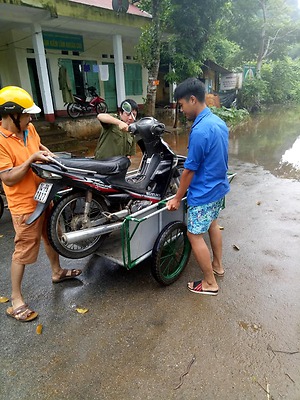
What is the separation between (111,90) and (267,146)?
750 centimetres

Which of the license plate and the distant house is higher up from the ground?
the distant house

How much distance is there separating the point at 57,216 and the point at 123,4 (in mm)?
9531

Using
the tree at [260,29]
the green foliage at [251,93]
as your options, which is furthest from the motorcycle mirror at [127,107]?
the tree at [260,29]

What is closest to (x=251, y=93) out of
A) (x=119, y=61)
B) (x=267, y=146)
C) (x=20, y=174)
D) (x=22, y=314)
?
(x=119, y=61)

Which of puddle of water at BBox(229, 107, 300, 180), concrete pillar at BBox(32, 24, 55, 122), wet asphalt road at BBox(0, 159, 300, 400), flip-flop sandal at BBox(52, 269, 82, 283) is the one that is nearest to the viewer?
wet asphalt road at BBox(0, 159, 300, 400)

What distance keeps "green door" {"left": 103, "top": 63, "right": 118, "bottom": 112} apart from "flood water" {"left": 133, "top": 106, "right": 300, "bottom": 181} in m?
3.70

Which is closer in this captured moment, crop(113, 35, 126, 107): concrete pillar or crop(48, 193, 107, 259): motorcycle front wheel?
crop(48, 193, 107, 259): motorcycle front wheel

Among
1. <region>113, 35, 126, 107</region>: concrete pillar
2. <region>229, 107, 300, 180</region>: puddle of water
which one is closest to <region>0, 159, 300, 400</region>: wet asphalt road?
<region>229, 107, 300, 180</region>: puddle of water

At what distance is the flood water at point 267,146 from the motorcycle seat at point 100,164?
4.70 meters

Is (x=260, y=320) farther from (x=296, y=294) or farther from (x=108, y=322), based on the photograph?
(x=108, y=322)

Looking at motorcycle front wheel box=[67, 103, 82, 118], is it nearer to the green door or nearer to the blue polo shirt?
the green door

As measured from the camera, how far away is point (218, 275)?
2951mm

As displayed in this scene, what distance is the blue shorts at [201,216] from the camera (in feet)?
8.14

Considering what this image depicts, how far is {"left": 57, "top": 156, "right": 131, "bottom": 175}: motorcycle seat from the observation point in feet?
8.31
